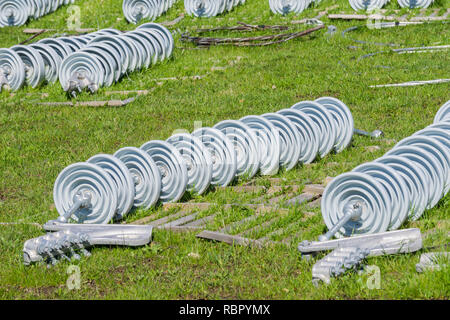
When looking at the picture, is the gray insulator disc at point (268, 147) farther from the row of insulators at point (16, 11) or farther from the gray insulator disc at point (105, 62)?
the row of insulators at point (16, 11)

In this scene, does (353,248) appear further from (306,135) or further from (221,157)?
(306,135)

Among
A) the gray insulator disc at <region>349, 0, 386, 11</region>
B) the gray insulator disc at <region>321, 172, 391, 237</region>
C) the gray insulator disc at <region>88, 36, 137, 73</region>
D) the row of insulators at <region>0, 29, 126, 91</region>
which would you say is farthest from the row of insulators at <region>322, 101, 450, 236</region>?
the gray insulator disc at <region>349, 0, 386, 11</region>

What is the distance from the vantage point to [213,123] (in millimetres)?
10703

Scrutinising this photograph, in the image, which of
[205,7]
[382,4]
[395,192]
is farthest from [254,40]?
[395,192]

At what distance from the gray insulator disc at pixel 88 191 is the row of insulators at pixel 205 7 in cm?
1351

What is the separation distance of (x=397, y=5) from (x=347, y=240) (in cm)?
1381

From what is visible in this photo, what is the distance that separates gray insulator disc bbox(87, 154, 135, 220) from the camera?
692 centimetres

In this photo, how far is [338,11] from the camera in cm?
1806

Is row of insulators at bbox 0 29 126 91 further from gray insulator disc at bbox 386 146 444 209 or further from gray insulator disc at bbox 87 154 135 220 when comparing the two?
gray insulator disc at bbox 386 146 444 209

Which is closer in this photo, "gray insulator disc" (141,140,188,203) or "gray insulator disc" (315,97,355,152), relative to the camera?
"gray insulator disc" (141,140,188,203)

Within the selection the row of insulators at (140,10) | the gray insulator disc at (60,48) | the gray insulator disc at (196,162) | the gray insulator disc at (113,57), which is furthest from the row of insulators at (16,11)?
the gray insulator disc at (196,162)

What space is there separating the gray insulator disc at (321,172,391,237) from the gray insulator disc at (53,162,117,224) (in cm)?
→ 209

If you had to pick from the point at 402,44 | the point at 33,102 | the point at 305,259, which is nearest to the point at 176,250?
the point at 305,259

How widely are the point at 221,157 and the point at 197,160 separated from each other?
386 millimetres
